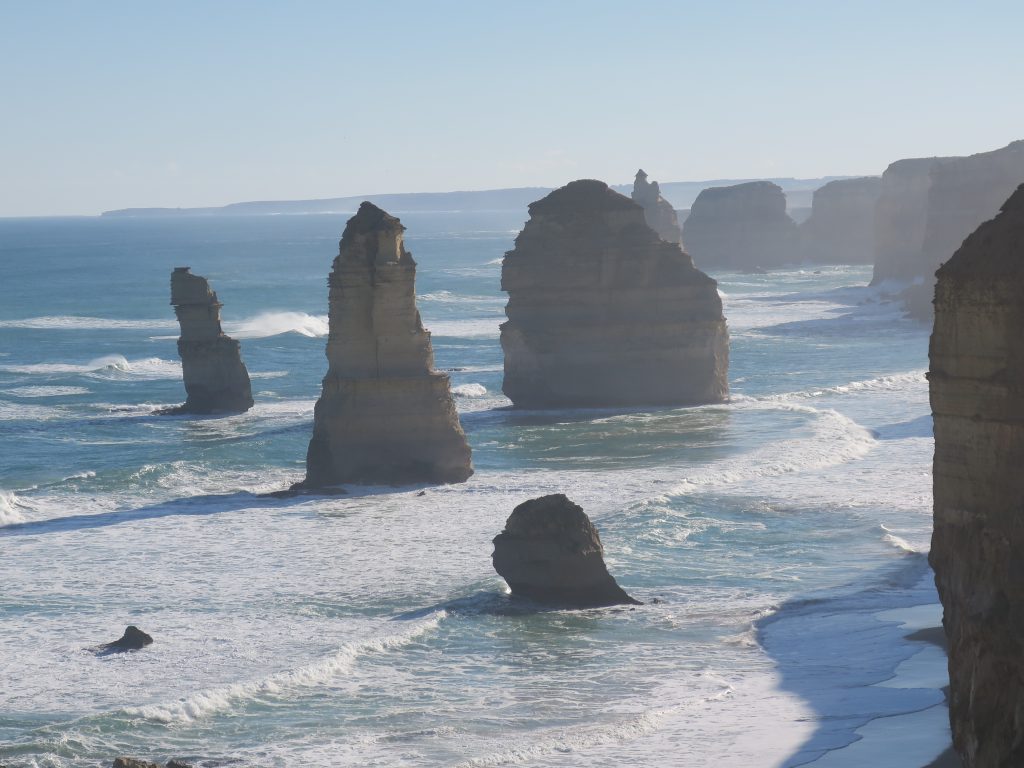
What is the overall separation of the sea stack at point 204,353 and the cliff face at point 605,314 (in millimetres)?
8462

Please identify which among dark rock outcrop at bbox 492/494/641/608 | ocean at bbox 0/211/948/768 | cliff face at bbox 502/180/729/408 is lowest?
ocean at bbox 0/211/948/768

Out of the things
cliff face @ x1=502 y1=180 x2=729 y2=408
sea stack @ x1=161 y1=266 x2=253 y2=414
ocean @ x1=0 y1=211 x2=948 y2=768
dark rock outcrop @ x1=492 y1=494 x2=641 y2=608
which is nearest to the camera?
ocean @ x1=0 y1=211 x2=948 y2=768

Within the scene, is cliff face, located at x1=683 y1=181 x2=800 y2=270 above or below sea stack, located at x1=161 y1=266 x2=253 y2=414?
above

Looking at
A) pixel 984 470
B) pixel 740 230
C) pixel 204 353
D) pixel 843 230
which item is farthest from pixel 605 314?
pixel 843 230

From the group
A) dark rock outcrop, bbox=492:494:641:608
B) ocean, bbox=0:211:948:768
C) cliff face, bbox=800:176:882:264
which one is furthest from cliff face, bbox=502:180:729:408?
cliff face, bbox=800:176:882:264

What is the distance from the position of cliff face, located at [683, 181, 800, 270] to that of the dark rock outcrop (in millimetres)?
114853

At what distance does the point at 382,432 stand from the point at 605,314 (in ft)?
43.6

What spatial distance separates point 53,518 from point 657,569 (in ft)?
42.0

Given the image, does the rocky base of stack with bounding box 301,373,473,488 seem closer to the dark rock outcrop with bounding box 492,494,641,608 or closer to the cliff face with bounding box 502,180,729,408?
the dark rock outcrop with bounding box 492,494,641,608

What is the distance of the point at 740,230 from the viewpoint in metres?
139

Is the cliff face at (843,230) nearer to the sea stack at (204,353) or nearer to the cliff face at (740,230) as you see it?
the cliff face at (740,230)

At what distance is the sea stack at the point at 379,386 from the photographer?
35656mm

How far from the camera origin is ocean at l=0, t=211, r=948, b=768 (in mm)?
19141

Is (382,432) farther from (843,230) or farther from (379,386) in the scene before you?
(843,230)
